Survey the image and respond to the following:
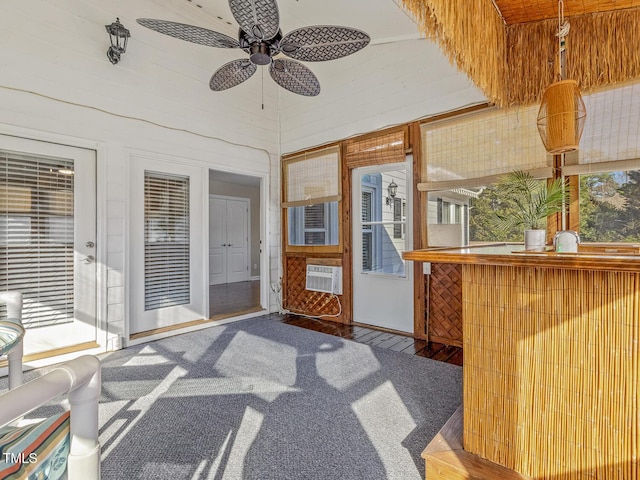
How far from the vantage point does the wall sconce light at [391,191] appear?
12.5ft

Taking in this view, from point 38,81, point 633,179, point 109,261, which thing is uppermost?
point 38,81

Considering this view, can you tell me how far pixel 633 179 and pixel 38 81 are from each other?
4990 millimetres

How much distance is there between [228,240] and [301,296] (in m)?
3.59

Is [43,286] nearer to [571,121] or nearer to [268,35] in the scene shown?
[268,35]

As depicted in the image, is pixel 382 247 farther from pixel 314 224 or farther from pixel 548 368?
pixel 548 368

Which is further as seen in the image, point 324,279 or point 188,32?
point 324,279

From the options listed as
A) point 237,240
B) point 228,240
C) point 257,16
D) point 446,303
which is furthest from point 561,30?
point 237,240

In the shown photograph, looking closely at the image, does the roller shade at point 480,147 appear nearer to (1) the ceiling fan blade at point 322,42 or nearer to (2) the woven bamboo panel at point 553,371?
(1) the ceiling fan blade at point 322,42

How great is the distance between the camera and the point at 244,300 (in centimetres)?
546

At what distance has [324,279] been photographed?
4285mm

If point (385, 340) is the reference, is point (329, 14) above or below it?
above

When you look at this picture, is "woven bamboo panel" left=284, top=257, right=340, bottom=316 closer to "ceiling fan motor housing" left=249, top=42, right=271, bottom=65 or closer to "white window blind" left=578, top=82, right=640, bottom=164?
"ceiling fan motor housing" left=249, top=42, right=271, bottom=65

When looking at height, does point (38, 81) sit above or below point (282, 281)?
above

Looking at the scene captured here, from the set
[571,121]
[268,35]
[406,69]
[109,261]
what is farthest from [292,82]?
[109,261]
